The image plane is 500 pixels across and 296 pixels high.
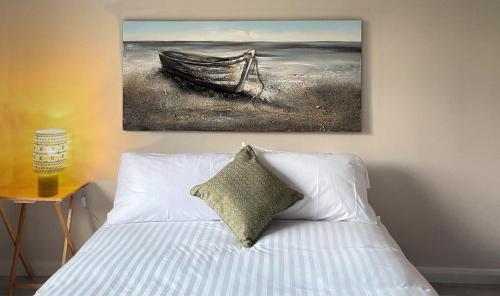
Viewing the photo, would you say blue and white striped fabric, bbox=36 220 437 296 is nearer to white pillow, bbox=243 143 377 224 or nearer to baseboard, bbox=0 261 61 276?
white pillow, bbox=243 143 377 224

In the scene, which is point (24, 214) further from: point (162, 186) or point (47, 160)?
point (162, 186)

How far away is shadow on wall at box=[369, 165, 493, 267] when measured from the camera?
339 centimetres

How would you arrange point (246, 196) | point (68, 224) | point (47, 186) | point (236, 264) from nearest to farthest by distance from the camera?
point (236, 264)
point (246, 196)
point (47, 186)
point (68, 224)

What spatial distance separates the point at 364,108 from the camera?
11.0 ft

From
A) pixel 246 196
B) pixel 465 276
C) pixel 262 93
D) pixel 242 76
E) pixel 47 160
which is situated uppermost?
pixel 242 76

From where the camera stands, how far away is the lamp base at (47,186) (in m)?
3.12

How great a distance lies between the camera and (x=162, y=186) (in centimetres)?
292

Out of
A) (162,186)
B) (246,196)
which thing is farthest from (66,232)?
(246,196)

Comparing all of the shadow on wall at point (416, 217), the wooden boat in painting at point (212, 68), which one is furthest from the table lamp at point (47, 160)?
the shadow on wall at point (416, 217)

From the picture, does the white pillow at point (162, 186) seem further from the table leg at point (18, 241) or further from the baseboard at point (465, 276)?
the baseboard at point (465, 276)

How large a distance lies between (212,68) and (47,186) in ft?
4.10

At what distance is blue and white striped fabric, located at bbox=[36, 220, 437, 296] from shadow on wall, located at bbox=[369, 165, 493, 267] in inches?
28.8

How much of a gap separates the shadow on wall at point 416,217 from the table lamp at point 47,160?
2.00m

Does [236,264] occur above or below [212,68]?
below
